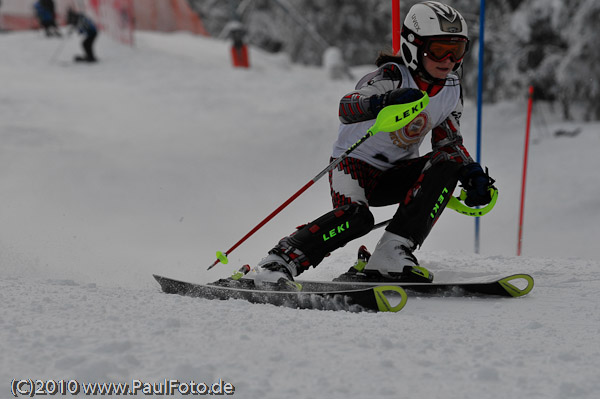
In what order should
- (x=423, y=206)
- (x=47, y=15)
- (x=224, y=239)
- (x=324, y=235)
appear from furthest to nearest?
(x=47, y=15)
(x=224, y=239)
(x=423, y=206)
(x=324, y=235)

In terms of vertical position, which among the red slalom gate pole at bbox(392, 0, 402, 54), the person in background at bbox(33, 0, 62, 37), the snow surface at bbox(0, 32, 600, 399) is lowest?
the snow surface at bbox(0, 32, 600, 399)

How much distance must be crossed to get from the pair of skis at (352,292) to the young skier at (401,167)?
123 mm

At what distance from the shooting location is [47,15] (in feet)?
50.2

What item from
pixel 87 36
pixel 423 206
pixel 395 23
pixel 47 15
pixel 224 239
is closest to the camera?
pixel 423 206

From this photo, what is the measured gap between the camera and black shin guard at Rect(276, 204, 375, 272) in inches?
112

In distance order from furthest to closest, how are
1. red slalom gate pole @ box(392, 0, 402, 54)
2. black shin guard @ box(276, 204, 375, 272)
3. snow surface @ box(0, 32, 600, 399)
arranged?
red slalom gate pole @ box(392, 0, 402, 54), black shin guard @ box(276, 204, 375, 272), snow surface @ box(0, 32, 600, 399)

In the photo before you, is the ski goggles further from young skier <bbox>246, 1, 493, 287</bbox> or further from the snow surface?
the snow surface

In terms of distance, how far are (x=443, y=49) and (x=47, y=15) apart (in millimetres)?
14406

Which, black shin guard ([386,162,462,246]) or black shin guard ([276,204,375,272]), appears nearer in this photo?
black shin guard ([276,204,375,272])

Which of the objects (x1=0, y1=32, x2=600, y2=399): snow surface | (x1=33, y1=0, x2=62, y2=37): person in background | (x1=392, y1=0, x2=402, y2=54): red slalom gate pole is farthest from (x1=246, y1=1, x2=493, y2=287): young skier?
(x1=33, y1=0, x2=62, y2=37): person in background

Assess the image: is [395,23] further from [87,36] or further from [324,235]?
[87,36]

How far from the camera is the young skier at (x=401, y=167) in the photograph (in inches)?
112

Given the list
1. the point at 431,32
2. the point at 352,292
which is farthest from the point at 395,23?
the point at 352,292

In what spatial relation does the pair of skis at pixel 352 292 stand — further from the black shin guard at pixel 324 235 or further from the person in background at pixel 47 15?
the person in background at pixel 47 15
